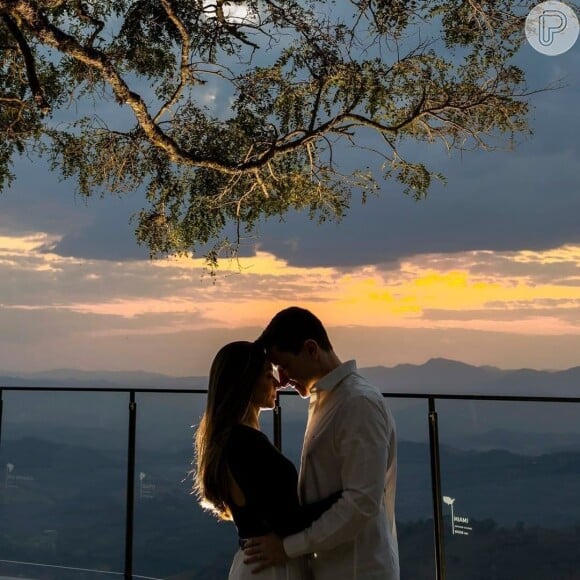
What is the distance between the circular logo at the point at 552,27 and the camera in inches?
247

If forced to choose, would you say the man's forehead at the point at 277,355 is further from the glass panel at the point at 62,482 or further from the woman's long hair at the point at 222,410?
the glass panel at the point at 62,482

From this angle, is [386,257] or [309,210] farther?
[386,257]

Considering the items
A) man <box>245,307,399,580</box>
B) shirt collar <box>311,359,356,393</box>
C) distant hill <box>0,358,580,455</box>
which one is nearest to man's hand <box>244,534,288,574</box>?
man <box>245,307,399,580</box>

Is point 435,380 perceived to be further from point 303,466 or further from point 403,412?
point 303,466

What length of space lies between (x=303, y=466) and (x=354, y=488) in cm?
19

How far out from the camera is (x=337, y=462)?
1.82 metres

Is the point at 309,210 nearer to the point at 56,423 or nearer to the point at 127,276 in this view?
the point at 56,423

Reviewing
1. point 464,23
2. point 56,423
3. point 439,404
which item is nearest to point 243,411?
point 439,404

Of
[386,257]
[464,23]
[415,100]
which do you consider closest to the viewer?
[464,23]

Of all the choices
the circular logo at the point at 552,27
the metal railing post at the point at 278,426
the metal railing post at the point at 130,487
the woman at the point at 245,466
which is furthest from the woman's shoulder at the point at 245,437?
the circular logo at the point at 552,27

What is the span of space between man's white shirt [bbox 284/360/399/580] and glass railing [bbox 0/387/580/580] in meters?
2.00

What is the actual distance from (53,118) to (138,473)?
4.12 m

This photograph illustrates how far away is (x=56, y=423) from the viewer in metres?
5.58

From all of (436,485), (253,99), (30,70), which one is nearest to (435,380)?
(436,485)
